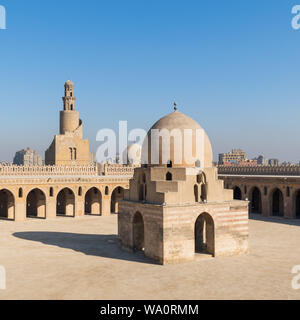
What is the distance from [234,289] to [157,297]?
116 inches

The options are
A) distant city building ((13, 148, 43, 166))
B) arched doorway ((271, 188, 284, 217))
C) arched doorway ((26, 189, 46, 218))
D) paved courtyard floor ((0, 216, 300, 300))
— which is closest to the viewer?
paved courtyard floor ((0, 216, 300, 300))

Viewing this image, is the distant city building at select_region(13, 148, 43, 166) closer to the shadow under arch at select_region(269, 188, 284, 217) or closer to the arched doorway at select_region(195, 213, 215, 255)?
the shadow under arch at select_region(269, 188, 284, 217)

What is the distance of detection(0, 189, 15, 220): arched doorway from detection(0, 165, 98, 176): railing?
1.82m

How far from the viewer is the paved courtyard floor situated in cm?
1348

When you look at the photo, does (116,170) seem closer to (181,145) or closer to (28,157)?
(181,145)

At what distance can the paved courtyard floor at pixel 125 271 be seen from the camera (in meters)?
13.5

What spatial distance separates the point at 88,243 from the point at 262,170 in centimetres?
2231

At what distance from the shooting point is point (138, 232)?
19.8m

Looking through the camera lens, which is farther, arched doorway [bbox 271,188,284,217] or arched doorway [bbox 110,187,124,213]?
arched doorway [bbox 110,187,124,213]

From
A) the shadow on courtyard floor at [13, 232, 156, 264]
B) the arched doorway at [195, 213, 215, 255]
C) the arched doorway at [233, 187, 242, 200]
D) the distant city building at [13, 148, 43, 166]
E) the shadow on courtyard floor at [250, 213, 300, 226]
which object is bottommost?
the shadow on courtyard floor at [13, 232, 156, 264]

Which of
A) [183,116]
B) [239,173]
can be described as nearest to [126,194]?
[183,116]

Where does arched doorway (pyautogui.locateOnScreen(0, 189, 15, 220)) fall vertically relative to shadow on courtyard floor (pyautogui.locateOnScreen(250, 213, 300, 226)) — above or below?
above

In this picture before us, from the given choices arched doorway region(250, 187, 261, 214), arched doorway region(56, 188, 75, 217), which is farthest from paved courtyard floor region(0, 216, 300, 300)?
arched doorway region(250, 187, 261, 214)
